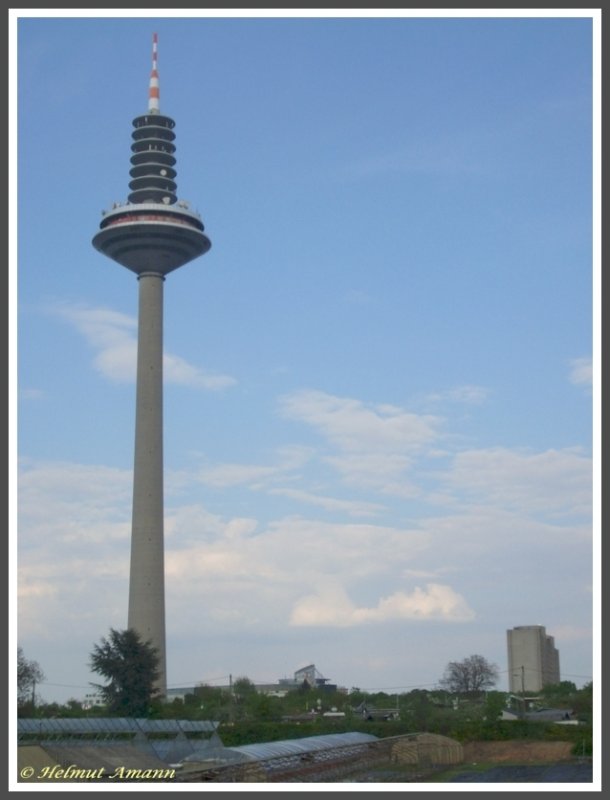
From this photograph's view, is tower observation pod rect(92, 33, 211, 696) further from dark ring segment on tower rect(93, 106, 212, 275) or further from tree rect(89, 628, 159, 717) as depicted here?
tree rect(89, 628, 159, 717)

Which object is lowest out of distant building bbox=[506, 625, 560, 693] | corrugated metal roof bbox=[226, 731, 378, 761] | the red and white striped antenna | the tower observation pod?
distant building bbox=[506, 625, 560, 693]

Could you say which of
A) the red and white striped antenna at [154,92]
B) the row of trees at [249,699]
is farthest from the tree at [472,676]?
the red and white striped antenna at [154,92]

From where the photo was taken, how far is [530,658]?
19038 cm

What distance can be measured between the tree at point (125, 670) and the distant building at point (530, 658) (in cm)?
9541

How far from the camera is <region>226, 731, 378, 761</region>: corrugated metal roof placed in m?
65.1

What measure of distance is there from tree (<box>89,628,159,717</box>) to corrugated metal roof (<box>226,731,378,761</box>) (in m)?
25.1

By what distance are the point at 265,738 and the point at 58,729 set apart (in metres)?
18.0

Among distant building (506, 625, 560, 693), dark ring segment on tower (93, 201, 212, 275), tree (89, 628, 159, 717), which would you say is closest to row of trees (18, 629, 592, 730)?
tree (89, 628, 159, 717)

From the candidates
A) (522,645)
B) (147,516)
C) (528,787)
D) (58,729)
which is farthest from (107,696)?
(522,645)

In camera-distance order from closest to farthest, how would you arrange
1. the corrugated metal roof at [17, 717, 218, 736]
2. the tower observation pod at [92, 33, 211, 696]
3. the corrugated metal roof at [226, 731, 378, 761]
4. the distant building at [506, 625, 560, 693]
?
the corrugated metal roof at [226, 731, 378, 761] < the corrugated metal roof at [17, 717, 218, 736] < the tower observation pod at [92, 33, 211, 696] < the distant building at [506, 625, 560, 693]

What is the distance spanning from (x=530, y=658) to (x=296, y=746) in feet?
416

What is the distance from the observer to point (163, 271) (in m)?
157

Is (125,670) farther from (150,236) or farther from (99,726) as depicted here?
(150,236)

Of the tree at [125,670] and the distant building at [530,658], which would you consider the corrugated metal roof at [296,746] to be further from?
the distant building at [530,658]
